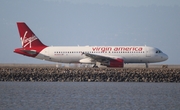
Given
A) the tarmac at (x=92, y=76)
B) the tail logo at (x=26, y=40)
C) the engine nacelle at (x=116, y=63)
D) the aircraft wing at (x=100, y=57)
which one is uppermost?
the tail logo at (x=26, y=40)

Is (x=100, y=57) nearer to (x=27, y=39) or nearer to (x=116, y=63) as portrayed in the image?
Result: (x=116, y=63)

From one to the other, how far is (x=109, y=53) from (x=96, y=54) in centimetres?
192

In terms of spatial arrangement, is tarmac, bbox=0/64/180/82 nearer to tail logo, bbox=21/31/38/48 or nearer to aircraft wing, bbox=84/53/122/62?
aircraft wing, bbox=84/53/122/62

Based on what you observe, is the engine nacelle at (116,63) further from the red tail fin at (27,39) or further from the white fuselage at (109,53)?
the red tail fin at (27,39)

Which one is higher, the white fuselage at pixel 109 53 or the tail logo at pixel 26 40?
the tail logo at pixel 26 40

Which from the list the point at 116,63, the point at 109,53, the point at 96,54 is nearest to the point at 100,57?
the point at 96,54

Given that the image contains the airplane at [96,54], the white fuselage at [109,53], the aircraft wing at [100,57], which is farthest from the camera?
the white fuselage at [109,53]

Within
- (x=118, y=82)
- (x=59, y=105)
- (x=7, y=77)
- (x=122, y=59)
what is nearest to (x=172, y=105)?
(x=59, y=105)

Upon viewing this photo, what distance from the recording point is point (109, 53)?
77125 mm

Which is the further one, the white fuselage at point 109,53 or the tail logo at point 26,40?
the tail logo at point 26,40

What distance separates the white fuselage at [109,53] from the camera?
76500mm

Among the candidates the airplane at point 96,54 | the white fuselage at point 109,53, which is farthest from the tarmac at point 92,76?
the white fuselage at point 109,53

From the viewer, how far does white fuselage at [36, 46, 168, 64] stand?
7650cm

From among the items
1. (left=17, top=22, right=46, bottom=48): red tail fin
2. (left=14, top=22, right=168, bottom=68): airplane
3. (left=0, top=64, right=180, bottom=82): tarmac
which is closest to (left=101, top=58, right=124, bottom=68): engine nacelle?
(left=14, top=22, right=168, bottom=68): airplane
